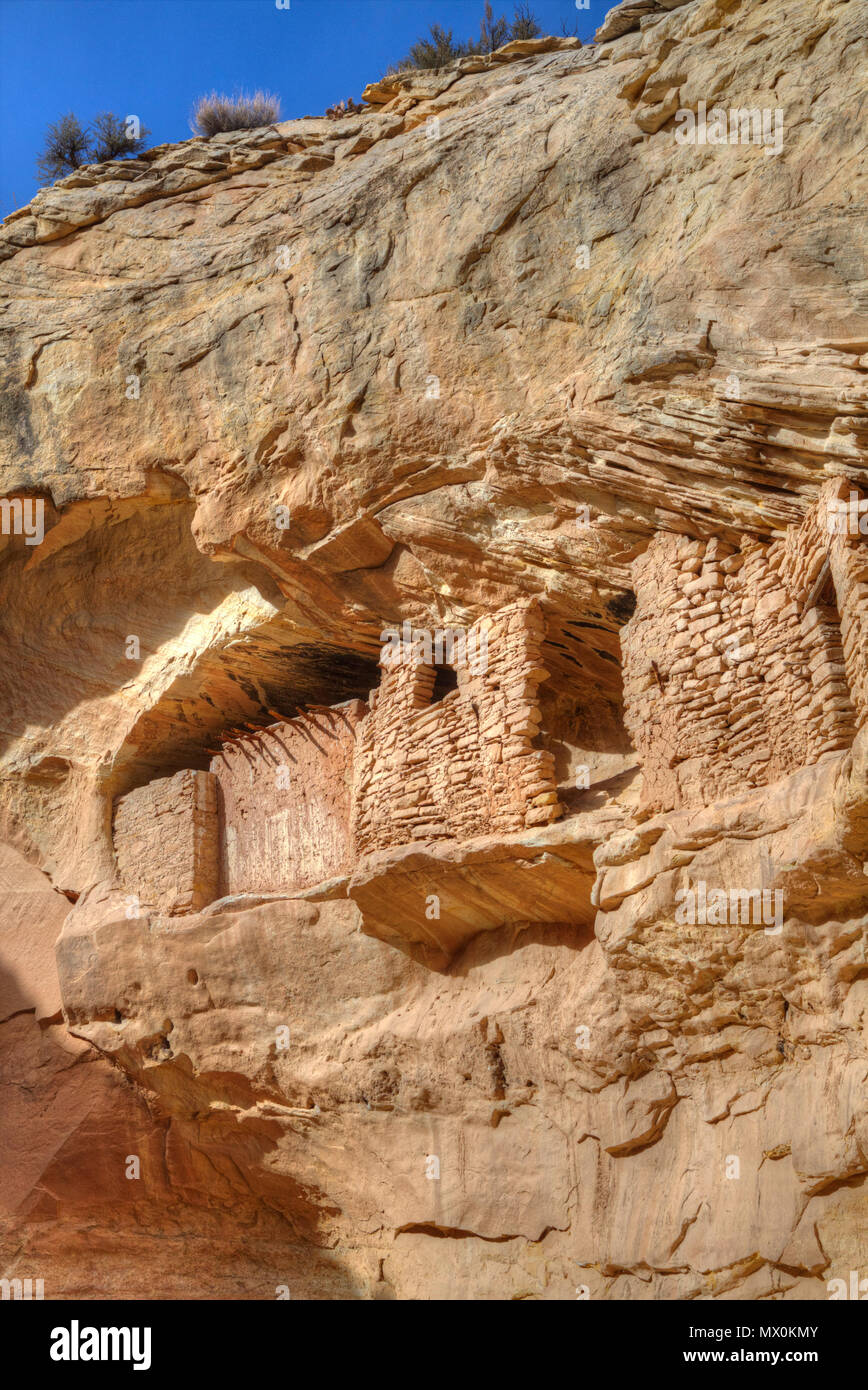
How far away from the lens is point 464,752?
8.92m

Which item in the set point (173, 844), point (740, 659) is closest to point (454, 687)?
point (173, 844)

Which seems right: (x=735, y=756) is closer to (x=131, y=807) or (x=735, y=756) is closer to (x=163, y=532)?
(x=163, y=532)

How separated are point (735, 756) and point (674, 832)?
0.56m

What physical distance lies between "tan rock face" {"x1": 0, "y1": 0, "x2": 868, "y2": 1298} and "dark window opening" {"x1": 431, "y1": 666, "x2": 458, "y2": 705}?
4cm

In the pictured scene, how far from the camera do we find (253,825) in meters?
11.3

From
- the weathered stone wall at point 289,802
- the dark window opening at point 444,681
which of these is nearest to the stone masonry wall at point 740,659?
the dark window opening at point 444,681

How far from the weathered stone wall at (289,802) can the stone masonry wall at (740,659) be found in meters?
3.18

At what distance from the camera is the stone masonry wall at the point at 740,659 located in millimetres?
6590

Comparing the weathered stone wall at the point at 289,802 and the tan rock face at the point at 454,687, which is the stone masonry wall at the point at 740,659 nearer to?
the tan rock face at the point at 454,687

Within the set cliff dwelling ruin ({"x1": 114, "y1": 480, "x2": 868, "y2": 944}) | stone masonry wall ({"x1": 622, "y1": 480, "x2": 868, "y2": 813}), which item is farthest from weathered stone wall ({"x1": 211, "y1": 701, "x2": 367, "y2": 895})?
Answer: stone masonry wall ({"x1": 622, "y1": 480, "x2": 868, "y2": 813})

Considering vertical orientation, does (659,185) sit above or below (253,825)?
above

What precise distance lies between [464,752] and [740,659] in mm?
2335

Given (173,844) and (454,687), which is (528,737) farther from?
(173,844)

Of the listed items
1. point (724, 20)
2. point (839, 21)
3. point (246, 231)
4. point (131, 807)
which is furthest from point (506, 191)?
point (131, 807)
